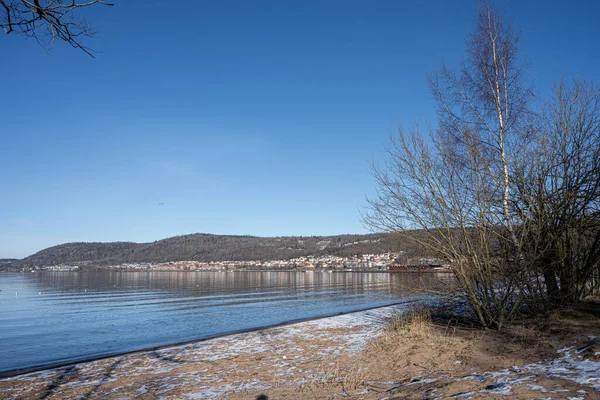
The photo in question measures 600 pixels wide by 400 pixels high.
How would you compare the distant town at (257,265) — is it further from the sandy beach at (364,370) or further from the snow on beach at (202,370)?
the sandy beach at (364,370)

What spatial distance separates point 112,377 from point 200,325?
13.8 meters

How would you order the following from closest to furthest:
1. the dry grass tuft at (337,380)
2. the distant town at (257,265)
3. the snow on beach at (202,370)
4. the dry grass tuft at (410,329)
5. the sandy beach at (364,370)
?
the sandy beach at (364,370)
the dry grass tuft at (337,380)
the snow on beach at (202,370)
the dry grass tuft at (410,329)
the distant town at (257,265)

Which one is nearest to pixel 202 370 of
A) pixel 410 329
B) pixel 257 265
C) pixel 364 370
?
pixel 364 370

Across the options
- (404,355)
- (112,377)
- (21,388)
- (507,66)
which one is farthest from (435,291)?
(21,388)

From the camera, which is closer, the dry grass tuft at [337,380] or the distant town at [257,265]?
the dry grass tuft at [337,380]

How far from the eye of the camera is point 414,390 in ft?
19.6

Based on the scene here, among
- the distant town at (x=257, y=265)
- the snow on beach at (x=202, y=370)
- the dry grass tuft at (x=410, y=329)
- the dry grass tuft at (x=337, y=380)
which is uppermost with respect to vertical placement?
the dry grass tuft at (x=410, y=329)

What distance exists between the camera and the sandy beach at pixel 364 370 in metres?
5.75

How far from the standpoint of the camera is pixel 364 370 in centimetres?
781

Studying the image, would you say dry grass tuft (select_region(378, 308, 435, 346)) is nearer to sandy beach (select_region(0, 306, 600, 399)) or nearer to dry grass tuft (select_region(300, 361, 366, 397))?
sandy beach (select_region(0, 306, 600, 399))

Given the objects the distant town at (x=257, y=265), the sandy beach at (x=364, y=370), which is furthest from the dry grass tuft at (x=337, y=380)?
the distant town at (x=257, y=265)

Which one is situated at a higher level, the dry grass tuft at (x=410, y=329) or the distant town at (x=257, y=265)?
the dry grass tuft at (x=410, y=329)

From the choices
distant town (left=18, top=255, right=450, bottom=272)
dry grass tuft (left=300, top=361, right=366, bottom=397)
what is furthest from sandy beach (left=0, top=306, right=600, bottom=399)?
distant town (left=18, top=255, right=450, bottom=272)

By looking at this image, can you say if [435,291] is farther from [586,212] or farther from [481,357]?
[586,212]
